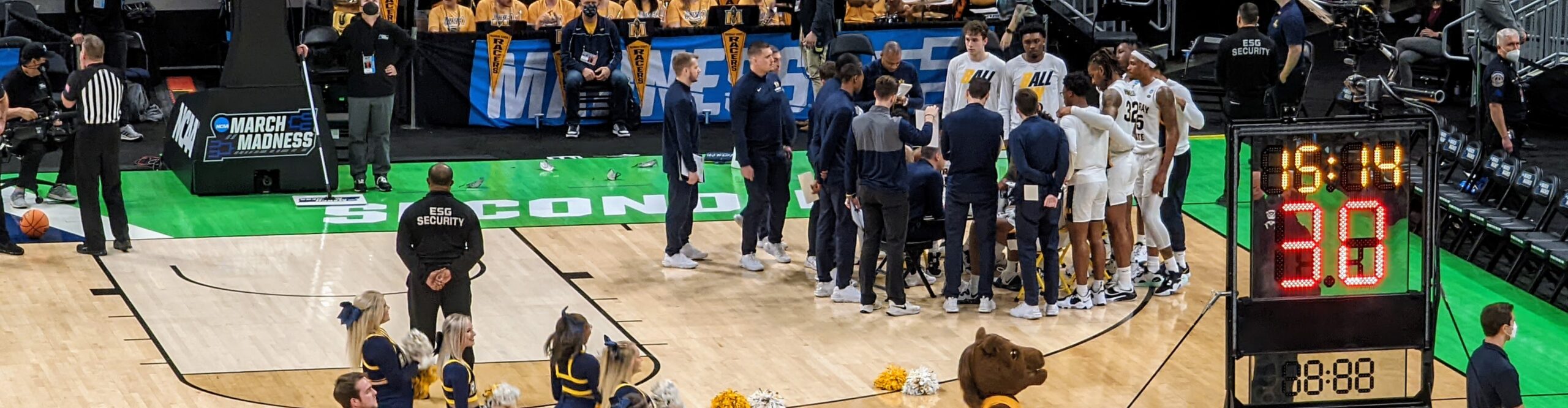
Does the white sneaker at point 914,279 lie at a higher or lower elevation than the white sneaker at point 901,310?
higher

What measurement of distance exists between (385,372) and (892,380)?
3.07 meters

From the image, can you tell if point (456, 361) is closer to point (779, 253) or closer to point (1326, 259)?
point (1326, 259)

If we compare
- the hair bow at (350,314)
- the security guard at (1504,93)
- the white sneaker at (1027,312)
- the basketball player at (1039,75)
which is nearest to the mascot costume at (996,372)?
the hair bow at (350,314)

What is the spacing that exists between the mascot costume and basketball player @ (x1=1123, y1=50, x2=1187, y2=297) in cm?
527

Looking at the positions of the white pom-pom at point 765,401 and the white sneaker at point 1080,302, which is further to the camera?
the white sneaker at point 1080,302

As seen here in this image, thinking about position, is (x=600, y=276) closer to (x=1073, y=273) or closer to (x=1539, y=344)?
(x=1073, y=273)

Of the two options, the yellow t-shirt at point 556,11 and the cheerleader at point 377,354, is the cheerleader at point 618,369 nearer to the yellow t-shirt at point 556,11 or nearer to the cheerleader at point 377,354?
the cheerleader at point 377,354

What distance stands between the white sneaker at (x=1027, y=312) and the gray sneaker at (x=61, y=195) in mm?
8148

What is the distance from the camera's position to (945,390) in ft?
35.0

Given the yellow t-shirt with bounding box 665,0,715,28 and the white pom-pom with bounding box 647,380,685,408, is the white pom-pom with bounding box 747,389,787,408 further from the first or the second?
the yellow t-shirt with bounding box 665,0,715,28

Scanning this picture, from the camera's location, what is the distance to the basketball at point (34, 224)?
14.3 meters

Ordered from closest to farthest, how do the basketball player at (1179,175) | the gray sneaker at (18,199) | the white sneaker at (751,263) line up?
the basketball player at (1179,175) → the white sneaker at (751,263) → the gray sneaker at (18,199)

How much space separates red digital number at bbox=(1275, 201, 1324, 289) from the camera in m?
7.96

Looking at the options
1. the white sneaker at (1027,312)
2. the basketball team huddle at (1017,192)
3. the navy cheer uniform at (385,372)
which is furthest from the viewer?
the white sneaker at (1027,312)
